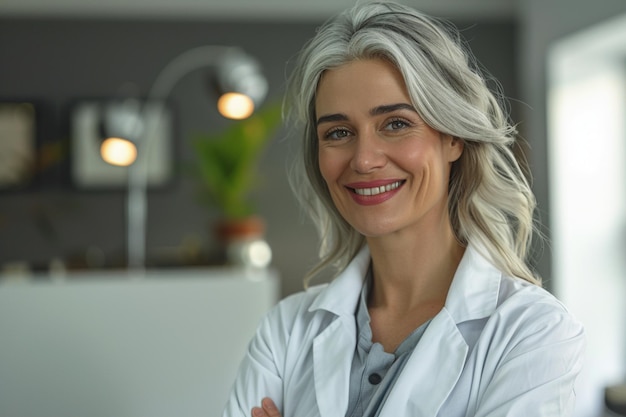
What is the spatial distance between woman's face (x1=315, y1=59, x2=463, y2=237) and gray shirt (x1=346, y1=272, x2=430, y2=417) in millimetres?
226

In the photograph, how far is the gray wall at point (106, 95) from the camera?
21.5ft

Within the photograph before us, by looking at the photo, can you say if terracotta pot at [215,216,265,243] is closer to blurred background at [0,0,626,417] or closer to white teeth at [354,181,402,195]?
blurred background at [0,0,626,417]

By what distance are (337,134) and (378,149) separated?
0.10m

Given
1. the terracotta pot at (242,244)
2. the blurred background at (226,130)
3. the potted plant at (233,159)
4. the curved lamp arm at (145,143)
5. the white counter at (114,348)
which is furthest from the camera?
the curved lamp arm at (145,143)

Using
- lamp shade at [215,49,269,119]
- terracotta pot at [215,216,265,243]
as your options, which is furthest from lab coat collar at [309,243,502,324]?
terracotta pot at [215,216,265,243]

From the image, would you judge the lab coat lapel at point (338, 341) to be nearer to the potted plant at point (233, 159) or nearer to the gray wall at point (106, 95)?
the potted plant at point (233, 159)

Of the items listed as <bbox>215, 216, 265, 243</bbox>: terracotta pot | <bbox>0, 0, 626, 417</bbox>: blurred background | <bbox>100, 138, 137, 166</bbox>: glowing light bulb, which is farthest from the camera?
<bbox>0, 0, 626, 417</bbox>: blurred background

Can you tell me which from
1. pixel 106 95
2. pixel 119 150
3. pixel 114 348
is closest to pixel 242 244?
pixel 119 150

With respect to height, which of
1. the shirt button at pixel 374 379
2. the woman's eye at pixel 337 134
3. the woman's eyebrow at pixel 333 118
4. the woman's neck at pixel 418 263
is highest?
the woman's eyebrow at pixel 333 118

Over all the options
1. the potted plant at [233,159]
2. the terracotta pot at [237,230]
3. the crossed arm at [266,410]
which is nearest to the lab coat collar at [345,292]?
the crossed arm at [266,410]

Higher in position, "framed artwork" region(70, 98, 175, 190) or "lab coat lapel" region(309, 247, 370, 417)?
"framed artwork" region(70, 98, 175, 190)

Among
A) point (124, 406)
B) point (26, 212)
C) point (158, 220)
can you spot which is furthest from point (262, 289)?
point (26, 212)

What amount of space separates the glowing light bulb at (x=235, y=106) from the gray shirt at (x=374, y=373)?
3.18 metres

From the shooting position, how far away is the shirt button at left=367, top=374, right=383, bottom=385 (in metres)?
1.72
